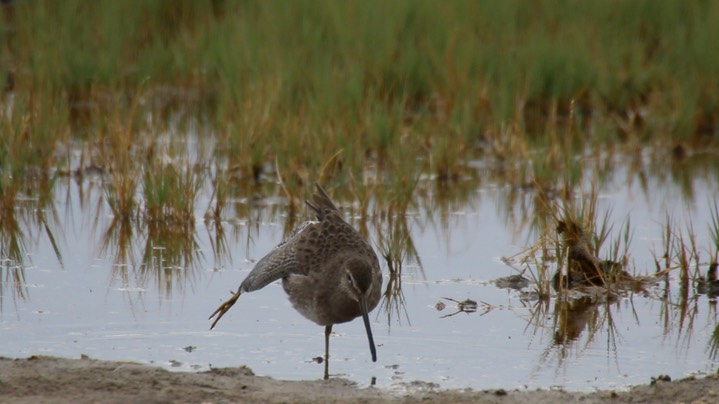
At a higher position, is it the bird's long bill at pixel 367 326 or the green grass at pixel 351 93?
the green grass at pixel 351 93

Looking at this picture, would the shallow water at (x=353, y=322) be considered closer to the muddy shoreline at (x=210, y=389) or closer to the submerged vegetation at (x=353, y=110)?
the submerged vegetation at (x=353, y=110)

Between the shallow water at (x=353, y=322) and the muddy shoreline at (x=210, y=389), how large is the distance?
0.99 feet

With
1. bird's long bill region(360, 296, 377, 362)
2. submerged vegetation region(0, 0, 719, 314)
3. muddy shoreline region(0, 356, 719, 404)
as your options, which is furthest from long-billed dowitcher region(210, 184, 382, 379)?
submerged vegetation region(0, 0, 719, 314)

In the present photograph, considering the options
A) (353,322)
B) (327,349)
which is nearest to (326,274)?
(327,349)

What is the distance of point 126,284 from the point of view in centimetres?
801

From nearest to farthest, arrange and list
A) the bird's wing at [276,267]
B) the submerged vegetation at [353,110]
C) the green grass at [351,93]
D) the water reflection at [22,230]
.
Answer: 1. the bird's wing at [276,267]
2. the water reflection at [22,230]
3. the submerged vegetation at [353,110]
4. the green grass at [351,93]

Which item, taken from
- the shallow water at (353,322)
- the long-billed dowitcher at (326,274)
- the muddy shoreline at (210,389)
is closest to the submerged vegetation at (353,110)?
the shallow water at (353,322)

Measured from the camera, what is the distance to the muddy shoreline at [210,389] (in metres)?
5.59

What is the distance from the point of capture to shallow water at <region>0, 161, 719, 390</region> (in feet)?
21.4

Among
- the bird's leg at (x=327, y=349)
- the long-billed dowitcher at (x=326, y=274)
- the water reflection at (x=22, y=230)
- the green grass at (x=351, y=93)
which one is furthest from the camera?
the green grass at (x=351, y=93)

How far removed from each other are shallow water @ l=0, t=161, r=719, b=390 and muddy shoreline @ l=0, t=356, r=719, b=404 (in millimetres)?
301

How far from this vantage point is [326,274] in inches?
270

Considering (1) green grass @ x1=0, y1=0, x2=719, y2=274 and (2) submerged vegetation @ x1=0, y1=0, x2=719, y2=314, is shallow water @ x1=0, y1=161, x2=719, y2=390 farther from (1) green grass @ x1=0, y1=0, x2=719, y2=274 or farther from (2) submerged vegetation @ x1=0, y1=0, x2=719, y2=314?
(1) green grass @ x1=0, y1=0, x2=719, y2=274

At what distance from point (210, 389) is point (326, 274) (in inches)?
51.4
